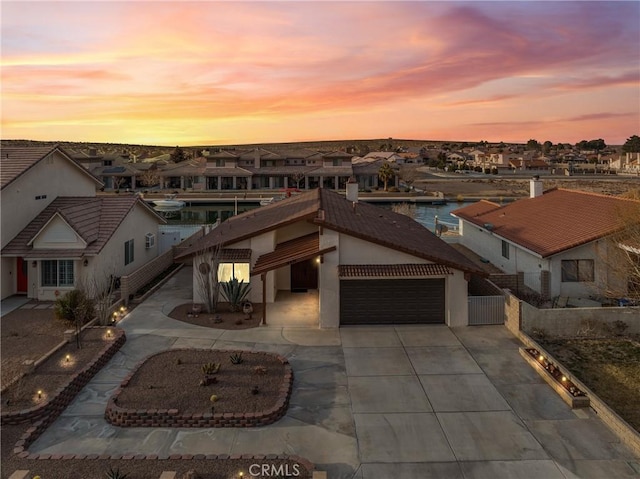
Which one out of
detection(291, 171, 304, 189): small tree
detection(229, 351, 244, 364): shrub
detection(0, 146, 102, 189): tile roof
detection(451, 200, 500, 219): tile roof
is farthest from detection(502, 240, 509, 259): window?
detection(291, 171, 304, 189): small tree

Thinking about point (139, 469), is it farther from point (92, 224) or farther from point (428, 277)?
point (92, 224)

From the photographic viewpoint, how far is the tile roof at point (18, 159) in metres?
23.0

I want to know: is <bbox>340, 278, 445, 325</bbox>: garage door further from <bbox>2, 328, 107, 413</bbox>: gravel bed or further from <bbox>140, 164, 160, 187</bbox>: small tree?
<bbox>140, 164, 160, 187</bbox>: small tree

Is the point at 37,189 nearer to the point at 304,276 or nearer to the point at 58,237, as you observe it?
the point at 58,237

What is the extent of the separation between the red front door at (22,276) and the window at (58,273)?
1254mm

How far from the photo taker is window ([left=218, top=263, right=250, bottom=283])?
72.1 ft

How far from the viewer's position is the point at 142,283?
24.5m

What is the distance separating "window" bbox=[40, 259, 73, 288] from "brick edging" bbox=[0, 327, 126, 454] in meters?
9.34

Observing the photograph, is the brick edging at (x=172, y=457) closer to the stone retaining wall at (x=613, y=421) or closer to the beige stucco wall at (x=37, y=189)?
the stone retaining wall at (x=613, y=421)

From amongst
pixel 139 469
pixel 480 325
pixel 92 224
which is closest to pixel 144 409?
pixel 139 469

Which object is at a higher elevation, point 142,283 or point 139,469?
point 142,283

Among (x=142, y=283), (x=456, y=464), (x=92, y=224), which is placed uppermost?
(x=92, y=224)

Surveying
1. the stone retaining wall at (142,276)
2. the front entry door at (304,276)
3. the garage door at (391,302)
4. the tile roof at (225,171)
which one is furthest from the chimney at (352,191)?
the tile roof at (225,171)

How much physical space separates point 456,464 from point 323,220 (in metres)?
10.8
